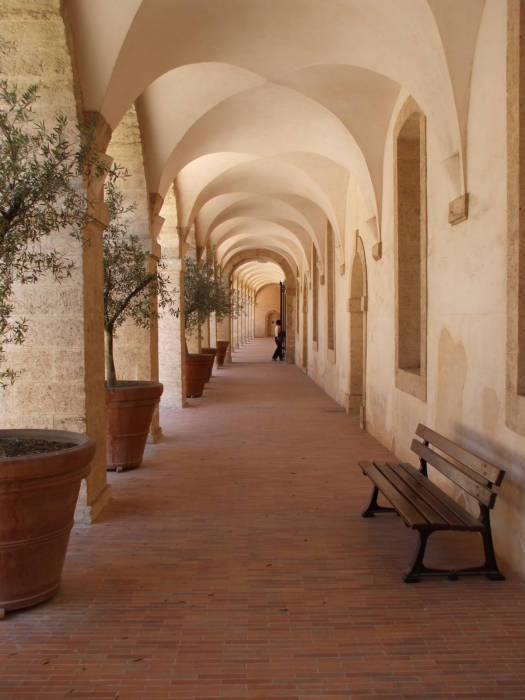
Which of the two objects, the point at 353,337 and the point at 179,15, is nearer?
the point at 179,15

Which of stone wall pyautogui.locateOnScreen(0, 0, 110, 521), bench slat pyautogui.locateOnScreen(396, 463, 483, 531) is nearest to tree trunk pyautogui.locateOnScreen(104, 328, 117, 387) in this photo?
stone wall pyautogui.locateOnScreen(0, 0, 110, 521)

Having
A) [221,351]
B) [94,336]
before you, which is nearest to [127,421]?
[94,336]

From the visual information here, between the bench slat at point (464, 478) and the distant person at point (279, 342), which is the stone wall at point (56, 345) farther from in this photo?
the distant person at point (279, 342)

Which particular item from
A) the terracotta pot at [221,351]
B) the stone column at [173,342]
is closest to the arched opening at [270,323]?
the terracotta pot at [221,351]

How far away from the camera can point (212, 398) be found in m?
12.1

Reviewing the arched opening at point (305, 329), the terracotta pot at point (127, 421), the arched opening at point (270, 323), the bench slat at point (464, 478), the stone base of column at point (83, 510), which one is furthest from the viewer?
the arched opening at point (270, 323)

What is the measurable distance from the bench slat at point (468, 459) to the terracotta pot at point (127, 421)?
270cm

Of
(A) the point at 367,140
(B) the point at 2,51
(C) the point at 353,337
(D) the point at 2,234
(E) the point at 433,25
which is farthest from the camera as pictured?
(C) the point at 353,337

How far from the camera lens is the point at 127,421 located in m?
5.99

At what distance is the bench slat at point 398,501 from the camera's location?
3.36 m

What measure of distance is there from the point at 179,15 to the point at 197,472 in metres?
4.11

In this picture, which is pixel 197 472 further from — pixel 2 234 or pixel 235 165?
pixel 235 165

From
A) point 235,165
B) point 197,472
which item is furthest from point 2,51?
point 235,165

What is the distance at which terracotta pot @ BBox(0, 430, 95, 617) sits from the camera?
2933mm
